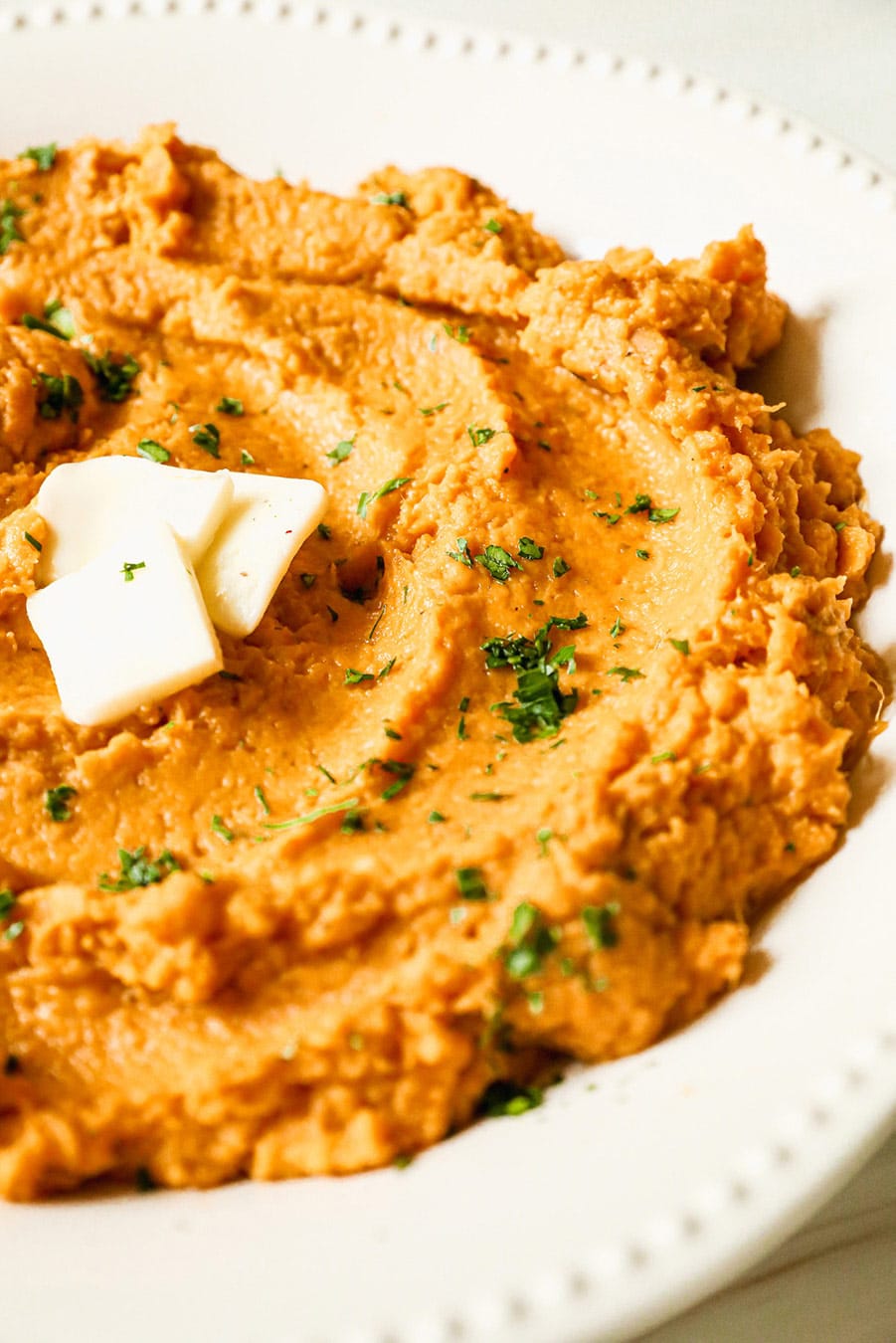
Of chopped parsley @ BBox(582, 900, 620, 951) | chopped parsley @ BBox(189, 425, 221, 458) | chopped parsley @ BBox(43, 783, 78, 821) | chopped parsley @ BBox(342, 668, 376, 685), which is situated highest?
chopped parsley @ BBox(582, 900, 620, 951)

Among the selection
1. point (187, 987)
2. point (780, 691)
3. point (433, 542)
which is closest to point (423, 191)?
point (433, 542)

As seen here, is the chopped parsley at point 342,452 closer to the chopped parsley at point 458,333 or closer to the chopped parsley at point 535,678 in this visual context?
the chopped parsley at point 458,333

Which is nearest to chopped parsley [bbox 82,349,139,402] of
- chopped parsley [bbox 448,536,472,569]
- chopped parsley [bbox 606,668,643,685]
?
chopped parsley [bbox 448,536,472,569]

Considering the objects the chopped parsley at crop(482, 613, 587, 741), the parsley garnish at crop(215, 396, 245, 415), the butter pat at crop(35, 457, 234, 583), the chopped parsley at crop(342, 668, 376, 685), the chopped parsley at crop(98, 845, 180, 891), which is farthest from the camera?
the parsley garnish at crop(215, 396, 245, 415)

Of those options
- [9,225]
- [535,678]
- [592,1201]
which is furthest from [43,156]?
[592,1201]

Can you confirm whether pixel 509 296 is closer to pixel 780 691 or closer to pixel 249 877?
pixel 780 691

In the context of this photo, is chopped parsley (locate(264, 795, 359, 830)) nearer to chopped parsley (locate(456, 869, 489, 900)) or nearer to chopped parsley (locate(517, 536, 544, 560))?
chopped parsley (locate(456, 869, 489, 900))

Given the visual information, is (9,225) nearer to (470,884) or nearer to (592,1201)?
(470,884)

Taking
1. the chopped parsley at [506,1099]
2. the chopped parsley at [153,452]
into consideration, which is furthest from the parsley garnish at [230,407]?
the chopped parsley at [506,1099]
